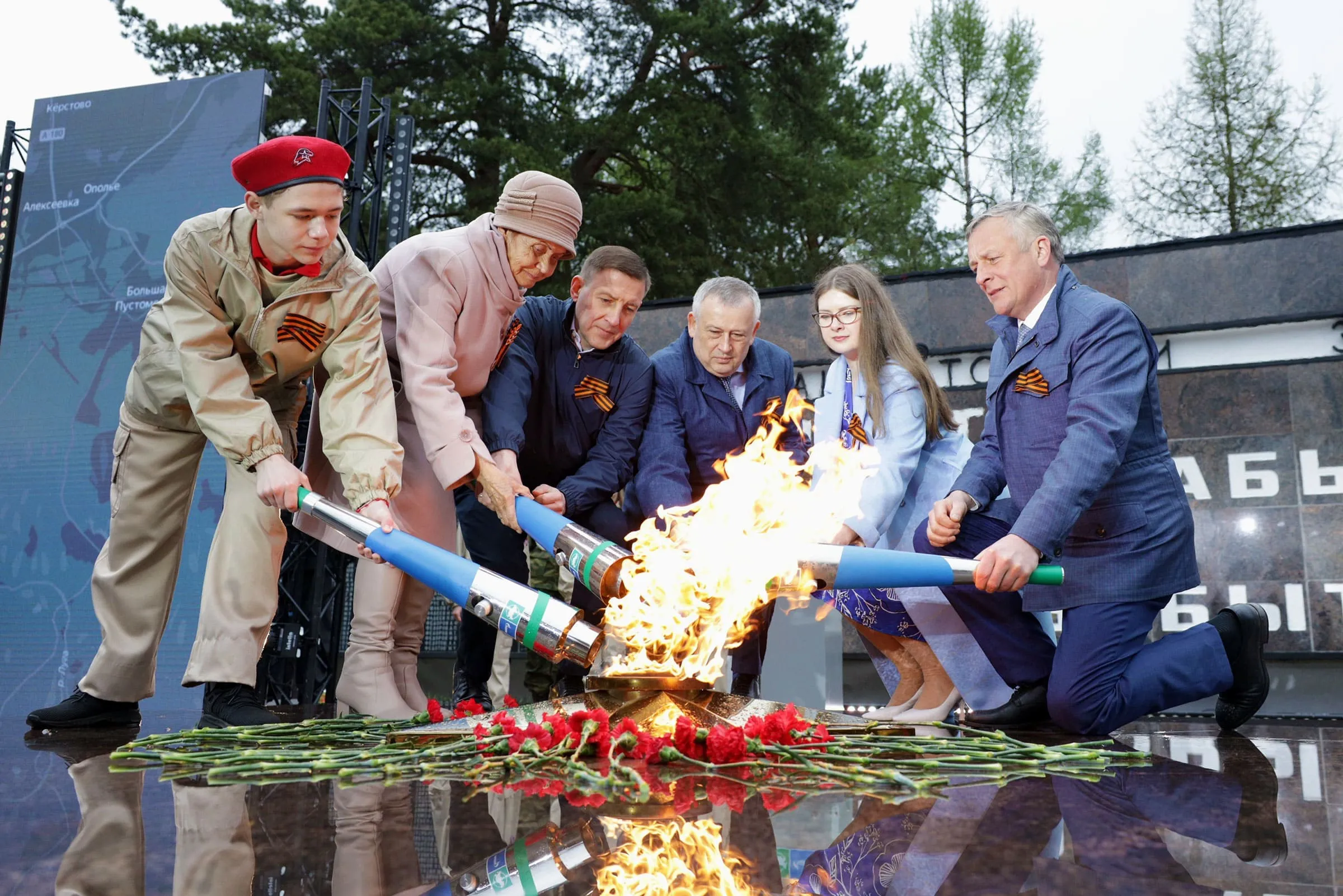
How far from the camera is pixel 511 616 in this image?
2.92m

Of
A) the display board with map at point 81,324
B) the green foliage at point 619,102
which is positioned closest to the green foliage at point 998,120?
the green foliage at point 619,102

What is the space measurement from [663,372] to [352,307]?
1.57 metres

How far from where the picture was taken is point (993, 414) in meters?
3.93

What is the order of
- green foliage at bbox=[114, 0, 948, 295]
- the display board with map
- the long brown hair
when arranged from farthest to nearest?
green foliage at bbox=[114, 0, 948, 295]
the display board with map
the long brown hair

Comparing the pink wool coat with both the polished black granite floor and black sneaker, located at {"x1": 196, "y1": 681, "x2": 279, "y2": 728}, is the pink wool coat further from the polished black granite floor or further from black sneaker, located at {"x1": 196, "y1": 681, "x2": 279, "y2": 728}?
the polished black granite floor

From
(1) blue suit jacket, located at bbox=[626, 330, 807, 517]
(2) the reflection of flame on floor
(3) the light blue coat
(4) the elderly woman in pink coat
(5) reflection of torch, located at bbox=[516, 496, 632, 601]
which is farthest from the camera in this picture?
(1) blue suit jacket, located at bbox=[626, 330, 807, 517]

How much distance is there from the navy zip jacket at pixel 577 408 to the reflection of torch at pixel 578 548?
2.58 feet

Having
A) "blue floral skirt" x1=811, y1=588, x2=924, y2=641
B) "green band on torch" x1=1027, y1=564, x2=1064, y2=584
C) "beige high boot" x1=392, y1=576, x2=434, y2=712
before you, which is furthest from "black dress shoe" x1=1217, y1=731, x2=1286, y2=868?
"beige high boot" x1=392, y1=576, x2=434, y2=712

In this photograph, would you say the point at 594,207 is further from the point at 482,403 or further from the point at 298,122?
the point at 482,403

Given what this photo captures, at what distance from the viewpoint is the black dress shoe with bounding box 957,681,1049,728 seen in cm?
373

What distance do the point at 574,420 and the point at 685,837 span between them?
3.03 metres

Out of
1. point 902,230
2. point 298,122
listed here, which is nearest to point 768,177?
point 902,230

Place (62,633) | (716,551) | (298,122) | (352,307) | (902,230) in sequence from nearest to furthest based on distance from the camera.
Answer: (716,551), (352,307), (62,633), (298,122), (902,230)

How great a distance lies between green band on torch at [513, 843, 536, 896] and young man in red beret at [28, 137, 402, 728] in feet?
5.77
